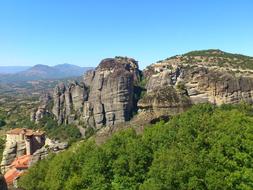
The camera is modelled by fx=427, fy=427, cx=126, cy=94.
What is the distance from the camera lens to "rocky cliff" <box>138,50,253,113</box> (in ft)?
199

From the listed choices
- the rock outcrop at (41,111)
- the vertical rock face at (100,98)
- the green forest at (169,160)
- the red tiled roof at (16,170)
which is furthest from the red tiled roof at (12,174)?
the rock outcrop at (41,111)

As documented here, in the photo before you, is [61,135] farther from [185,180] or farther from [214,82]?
[185,180]

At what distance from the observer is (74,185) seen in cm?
3969

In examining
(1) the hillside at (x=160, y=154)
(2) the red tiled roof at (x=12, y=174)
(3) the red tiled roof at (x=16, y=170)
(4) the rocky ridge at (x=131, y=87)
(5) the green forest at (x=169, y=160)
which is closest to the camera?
(5) the green forest at (x=169, y=160)

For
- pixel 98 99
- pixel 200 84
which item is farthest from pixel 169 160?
pixel 98 99

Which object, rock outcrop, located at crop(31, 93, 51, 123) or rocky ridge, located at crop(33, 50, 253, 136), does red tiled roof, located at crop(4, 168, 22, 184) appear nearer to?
rocky ridge, located at crop(33, 50, 253, 136)

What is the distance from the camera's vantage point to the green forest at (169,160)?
34.6 meters

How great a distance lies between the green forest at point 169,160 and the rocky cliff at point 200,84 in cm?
1315

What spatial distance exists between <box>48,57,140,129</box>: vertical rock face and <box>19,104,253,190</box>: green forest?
2720 inches

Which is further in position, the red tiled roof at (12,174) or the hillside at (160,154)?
the red tiled roof at (12,174)

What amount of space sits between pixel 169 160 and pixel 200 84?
64998 millimetres

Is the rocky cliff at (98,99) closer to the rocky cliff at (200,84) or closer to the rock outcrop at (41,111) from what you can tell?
the rock outcrop at (41,111)

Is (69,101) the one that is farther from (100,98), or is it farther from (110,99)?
(110,99)

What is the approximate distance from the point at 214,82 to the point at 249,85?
27.4 feet
